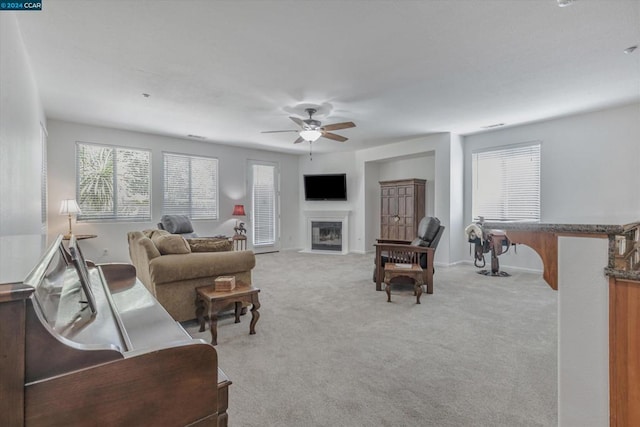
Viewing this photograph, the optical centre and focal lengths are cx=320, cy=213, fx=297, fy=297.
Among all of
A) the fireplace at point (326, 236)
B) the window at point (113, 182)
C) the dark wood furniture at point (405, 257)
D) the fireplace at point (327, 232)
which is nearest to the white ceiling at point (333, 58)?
the window at point (113, 182)

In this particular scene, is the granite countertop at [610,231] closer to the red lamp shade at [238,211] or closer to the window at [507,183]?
the window at [507,183]

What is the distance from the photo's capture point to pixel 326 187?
8.05 meters

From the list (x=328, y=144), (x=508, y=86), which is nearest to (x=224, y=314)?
(x=508, y=86)

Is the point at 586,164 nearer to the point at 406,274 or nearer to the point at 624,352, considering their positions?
the point at 406,274

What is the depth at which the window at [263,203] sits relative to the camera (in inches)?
302

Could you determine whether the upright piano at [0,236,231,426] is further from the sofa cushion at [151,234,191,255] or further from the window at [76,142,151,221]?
the window at [76,142,151,221]

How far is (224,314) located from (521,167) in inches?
218

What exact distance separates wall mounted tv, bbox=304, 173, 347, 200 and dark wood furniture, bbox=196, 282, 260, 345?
5.25m

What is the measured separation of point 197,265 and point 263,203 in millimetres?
4962

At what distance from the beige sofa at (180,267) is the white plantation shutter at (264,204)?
4.42 m

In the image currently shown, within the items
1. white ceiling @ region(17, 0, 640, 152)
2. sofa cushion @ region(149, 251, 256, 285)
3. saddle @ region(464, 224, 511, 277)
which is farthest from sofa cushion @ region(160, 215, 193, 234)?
saddle @ region(464, 224, 511, 277)

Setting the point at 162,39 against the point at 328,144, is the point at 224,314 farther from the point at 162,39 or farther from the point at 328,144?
the point at 328,144

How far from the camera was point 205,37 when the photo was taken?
8.52 ft

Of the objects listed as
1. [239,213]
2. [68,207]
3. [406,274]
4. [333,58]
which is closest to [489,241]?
[406,274]
